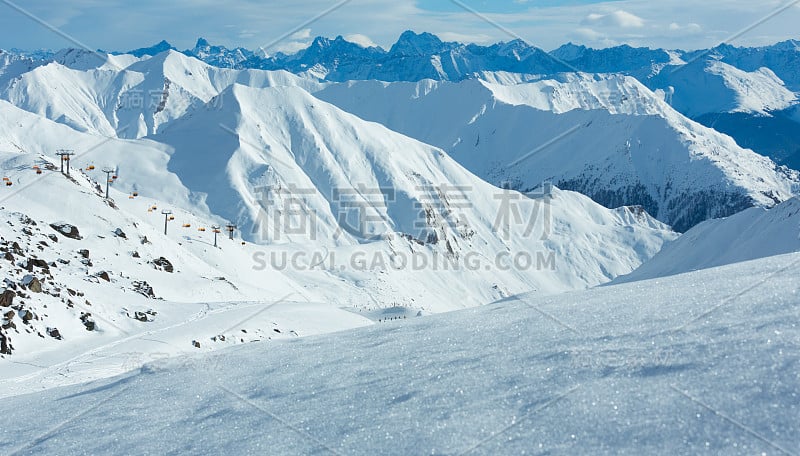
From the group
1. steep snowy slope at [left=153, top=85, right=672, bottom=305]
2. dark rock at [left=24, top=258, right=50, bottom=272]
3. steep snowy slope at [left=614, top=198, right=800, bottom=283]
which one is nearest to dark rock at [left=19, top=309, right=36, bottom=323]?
dark rock at [left=24, top=258, right=50, bottom=272]

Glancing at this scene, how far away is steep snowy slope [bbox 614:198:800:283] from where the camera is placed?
39781 millimetres

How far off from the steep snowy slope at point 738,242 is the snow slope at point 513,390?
108 ft

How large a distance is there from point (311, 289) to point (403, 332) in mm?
63873

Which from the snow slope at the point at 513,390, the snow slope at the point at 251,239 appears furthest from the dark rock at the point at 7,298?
the snow slope at the point at 513,390

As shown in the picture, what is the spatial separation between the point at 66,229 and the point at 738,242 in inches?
1902

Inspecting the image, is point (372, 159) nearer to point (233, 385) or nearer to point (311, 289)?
point (311, 289)

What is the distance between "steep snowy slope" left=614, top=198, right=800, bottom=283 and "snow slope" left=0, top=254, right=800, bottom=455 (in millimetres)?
32905

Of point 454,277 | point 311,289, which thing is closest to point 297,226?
point 454,277

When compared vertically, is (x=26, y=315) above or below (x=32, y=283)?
below

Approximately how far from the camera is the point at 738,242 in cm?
4669

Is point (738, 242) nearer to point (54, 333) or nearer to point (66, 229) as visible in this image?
point (54, 333)

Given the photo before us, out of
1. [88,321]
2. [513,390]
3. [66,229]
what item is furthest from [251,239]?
[513,390]

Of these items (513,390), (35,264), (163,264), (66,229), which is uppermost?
(513,390)

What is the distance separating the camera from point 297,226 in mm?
113500
